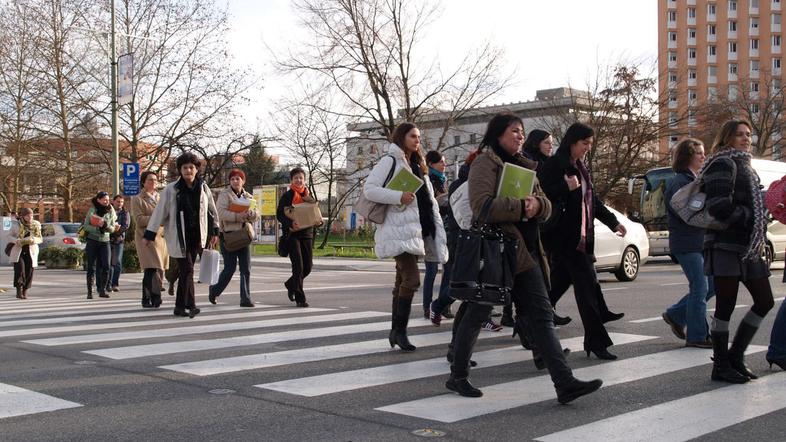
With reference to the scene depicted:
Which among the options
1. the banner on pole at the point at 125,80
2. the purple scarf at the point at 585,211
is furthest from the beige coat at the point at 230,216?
the banner on pole at the point at 125,80

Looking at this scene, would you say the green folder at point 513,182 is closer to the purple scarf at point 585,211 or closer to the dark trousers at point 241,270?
the purple scarf at point 585,211

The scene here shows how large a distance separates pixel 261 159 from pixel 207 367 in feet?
256

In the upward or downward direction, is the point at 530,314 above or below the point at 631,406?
above

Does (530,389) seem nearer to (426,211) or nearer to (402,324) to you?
(402,324)

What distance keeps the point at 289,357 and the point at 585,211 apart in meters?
2.69

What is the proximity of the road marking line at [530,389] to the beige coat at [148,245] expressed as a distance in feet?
20.7

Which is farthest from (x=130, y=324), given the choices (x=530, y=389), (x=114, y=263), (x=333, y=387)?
(x=114, y=263)

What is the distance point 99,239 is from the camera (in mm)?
13938

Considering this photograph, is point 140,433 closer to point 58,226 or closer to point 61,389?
point 61,389

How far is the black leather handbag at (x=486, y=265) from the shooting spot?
506 centimetres

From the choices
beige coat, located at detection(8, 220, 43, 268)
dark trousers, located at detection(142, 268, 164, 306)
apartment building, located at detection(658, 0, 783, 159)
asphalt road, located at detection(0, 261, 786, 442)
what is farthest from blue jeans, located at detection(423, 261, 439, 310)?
apartment building, located at detection(658, 0, 783, 159)

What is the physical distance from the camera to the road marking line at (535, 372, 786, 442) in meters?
4.36

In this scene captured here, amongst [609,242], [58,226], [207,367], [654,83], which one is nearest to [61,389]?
[207,367]

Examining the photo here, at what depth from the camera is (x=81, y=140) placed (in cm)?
3253
